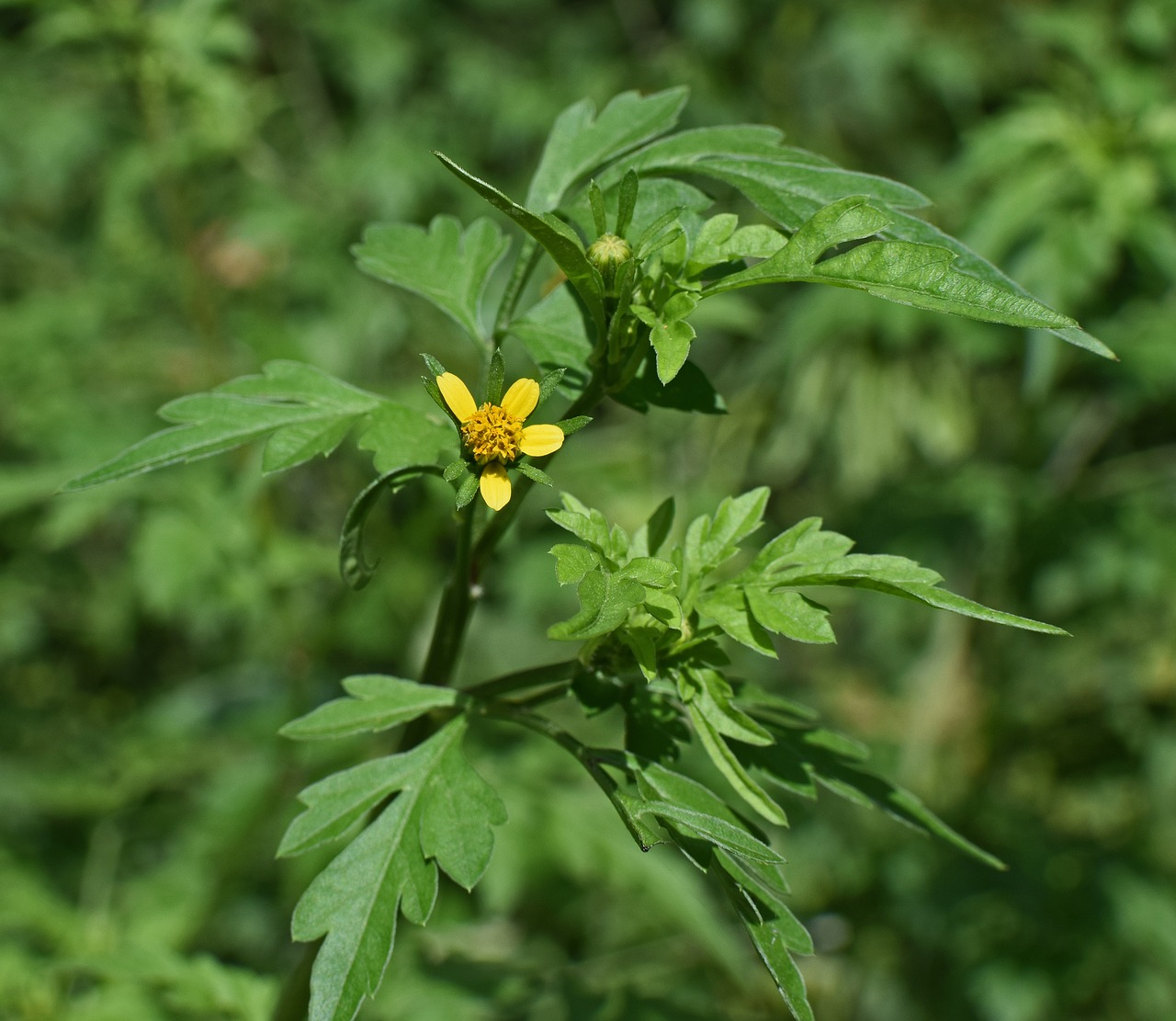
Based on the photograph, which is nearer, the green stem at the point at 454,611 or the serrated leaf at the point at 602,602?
the serrated leaf at the point at 602,602

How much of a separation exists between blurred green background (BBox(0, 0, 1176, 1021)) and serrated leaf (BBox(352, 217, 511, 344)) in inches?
30.8

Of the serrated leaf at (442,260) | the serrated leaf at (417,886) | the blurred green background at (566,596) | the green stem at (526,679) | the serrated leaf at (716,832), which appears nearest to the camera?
the serrated leaf at (716,832)

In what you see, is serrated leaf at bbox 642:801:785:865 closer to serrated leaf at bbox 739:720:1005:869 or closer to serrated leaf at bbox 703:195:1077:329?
serrated leaf at bbox 739:720:1005:869

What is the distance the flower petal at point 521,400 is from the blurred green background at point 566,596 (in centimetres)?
79

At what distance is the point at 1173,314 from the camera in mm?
2566

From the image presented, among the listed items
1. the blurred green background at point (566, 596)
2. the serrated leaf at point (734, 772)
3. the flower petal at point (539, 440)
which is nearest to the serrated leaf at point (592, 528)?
the flower petal at point (539, 440)

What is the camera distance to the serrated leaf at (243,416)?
92 cm

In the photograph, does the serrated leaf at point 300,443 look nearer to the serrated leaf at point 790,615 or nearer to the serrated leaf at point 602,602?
the serrated leaf at point 602,602

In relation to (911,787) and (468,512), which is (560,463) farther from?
(468,512)

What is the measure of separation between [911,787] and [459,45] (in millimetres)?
3310

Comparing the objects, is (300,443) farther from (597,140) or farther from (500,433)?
(597,140)

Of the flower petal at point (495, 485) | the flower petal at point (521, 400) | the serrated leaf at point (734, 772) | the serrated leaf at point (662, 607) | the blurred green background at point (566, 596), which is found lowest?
the blurred green background at point (566, 596)

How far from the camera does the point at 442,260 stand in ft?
3.63

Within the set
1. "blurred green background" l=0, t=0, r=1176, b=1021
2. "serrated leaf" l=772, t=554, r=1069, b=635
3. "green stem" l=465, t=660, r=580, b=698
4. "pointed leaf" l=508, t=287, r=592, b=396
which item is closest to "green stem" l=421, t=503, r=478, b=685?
"green stem" l=465, t=660, r=580, b=698
